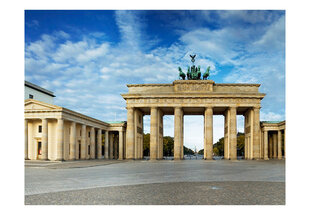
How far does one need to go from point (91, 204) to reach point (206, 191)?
5241 mm

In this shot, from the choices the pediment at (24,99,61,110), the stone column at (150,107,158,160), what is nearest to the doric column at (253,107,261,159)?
the stone column at (150,107,158,160)

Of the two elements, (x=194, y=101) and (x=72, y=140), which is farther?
(x=194, y=101)

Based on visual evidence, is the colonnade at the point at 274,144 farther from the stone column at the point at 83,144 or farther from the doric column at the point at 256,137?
the stone column at the point at 83,144

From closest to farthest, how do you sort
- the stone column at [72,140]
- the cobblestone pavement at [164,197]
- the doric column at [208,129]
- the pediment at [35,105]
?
the cobblestone pavement at [164,197]
the pediment at [35,105]
the stone column at [72,140]
the doric column at [208,129]

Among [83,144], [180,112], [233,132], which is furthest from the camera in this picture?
[180,112]

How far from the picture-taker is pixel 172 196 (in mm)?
11477

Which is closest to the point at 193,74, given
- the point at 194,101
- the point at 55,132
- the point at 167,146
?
the point at 194,101

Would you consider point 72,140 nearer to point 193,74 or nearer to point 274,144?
point 193,74

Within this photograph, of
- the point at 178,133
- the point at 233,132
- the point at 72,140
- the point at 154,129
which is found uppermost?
the point at 154,129

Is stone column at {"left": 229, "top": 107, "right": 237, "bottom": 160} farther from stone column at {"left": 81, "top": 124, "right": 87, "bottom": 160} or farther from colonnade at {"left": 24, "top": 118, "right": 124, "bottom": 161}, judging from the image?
stone column at {"left": 81, "top": 124, "right": 87, "bottom": 160}

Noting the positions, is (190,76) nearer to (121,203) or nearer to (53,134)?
(53,134)

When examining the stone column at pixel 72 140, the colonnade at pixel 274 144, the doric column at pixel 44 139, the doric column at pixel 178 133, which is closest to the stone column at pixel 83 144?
the stone column at pixel 72 140

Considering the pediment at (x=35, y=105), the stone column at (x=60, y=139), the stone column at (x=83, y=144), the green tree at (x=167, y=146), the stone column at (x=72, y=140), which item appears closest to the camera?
the stone column at (x=60, y=139)
